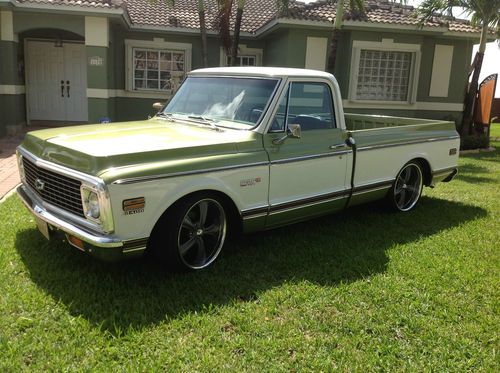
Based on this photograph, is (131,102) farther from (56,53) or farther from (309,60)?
(309,60)

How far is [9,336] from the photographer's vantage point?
3.20 meters

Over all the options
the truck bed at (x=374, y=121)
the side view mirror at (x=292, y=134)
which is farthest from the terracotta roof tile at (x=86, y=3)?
the side view mirror at (x=292, y=134)

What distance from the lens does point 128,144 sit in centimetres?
391

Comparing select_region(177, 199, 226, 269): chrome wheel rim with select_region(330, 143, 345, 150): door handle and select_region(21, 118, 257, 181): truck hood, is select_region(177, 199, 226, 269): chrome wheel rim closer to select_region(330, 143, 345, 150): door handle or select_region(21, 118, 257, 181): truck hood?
select_region(21, 118, 257, 181): truck hood

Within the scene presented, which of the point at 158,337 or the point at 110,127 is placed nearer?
the point at 158,337

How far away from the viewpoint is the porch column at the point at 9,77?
1220cm

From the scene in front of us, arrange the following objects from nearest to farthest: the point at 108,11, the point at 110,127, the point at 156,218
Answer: the point at 156,218 → the point at 110,127 → the point at 108,11

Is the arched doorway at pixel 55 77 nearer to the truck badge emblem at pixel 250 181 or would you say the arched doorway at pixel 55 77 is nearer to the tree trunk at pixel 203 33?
the tree trunk at pixel 203 33

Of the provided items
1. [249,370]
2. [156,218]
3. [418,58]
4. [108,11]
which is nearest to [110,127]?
[156,218]

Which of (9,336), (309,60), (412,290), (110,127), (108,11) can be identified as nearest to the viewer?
(9,336)

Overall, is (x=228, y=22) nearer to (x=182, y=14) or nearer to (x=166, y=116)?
(x=182, y=14)

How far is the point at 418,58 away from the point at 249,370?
14.2 meters

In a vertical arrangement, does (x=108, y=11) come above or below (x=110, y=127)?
above

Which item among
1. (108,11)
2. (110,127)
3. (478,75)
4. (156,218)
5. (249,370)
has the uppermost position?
(108,11)
